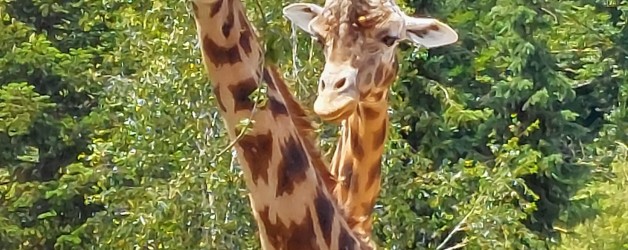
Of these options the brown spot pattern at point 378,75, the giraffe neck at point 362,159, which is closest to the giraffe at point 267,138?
the brown spot pattern at point 378,75

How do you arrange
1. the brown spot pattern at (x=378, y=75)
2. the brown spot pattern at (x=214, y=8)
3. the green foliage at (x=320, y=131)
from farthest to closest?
the green foliage at (x=320, y=131) → the brown spot pattern at (x=378, y=75) → the brown spot pattern at (x=214, y=8)

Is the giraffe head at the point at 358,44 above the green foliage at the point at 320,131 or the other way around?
above

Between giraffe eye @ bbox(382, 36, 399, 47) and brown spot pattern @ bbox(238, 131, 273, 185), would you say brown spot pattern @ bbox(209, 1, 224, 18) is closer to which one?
brown spot pattern @ bbox(238, 131, 273, 185)

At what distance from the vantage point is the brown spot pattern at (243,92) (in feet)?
3.56

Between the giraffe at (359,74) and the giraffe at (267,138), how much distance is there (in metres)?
0.04

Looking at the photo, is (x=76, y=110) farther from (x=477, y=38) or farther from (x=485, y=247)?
(x=485, y=247)

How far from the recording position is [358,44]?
1.33 metres

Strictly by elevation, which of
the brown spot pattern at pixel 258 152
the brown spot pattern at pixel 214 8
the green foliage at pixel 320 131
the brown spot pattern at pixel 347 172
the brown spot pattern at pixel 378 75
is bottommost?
the green foliage at pixel 320 131

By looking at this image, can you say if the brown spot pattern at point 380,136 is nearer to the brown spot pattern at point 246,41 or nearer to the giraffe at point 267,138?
the giraffe at point 267,138

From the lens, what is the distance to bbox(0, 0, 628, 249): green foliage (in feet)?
7.84

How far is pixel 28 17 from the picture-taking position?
407 centimetres

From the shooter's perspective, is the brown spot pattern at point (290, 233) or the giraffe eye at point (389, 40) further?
the giraffe eye at point (389, 40)

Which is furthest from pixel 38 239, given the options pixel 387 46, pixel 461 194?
pixel 387 46

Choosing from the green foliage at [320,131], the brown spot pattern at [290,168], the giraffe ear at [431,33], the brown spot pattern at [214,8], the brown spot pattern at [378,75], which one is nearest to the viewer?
the brown spot pattern at [214,8]
